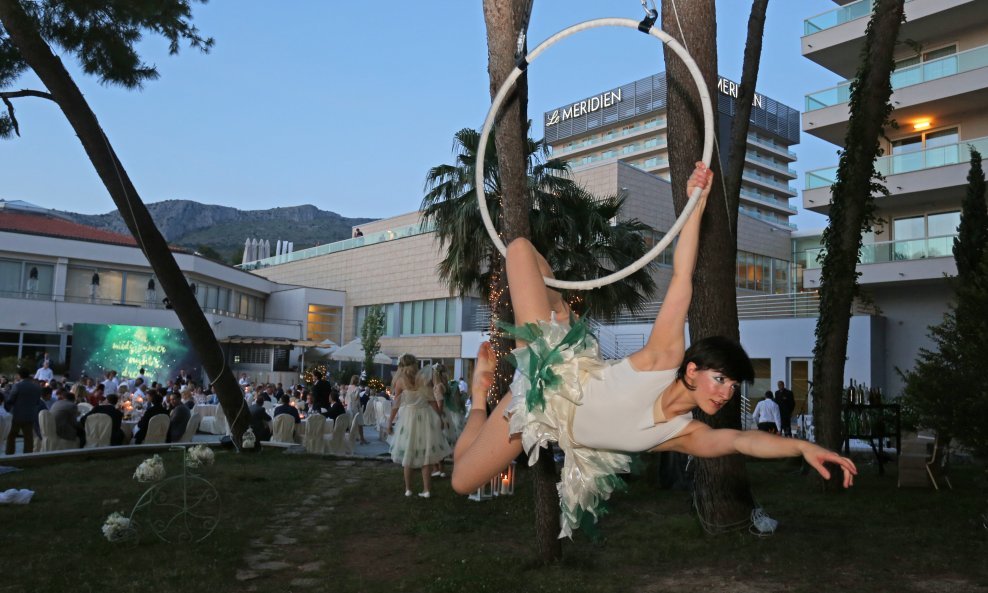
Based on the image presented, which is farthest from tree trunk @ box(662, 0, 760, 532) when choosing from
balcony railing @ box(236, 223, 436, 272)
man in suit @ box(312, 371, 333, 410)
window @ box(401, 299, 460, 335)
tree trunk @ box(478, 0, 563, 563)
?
balcony railing @ box(236, 223, 436, 272)

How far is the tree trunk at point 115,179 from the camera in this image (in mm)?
9641

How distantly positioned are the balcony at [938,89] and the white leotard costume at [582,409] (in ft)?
58.0

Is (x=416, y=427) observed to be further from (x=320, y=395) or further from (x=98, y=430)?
(x=320, y=395)

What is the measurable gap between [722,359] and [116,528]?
203 inches

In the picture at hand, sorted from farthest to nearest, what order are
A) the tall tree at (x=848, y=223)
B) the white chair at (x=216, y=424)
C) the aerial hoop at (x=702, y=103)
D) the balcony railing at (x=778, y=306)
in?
the balcony railing at (x=778, y=306) < the white chair at (x=216, y=424) < the tall tree at (x=848, y=223) < the aerial hoop at (x=702, y=103)

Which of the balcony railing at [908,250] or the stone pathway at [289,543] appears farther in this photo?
the balcony railing at [908,250]

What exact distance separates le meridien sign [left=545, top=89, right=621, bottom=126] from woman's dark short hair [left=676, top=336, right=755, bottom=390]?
2828 inches

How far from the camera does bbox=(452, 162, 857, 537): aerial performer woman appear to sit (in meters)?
3.31

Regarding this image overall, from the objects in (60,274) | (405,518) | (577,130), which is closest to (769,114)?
(577,130)

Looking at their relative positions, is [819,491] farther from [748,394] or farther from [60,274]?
[60,274]

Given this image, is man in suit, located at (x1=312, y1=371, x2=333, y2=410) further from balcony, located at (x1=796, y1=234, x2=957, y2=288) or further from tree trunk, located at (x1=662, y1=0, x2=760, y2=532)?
balcony, located at (x1=796, y1=234, x2=957, y2=288)

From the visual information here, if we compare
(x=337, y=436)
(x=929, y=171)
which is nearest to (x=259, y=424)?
(x=337, y=436)

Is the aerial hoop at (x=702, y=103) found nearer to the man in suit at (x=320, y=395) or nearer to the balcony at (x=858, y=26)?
the man in suit at (x=320, y=395)

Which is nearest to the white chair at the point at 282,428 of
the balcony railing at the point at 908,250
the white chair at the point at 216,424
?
the white chair at the point at 216,424
